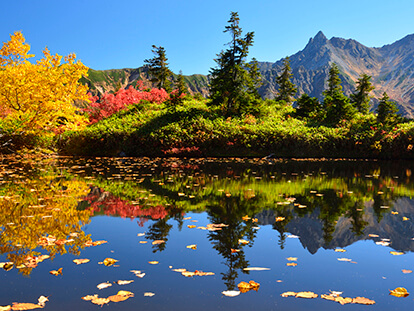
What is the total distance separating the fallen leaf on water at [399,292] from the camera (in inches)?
101

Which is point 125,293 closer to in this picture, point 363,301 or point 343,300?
point 343,300

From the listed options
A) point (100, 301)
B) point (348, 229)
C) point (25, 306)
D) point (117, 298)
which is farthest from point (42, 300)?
point (348, 229)

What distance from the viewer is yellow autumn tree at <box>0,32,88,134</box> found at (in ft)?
37.2

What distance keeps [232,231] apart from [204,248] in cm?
74

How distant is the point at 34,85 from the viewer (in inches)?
448

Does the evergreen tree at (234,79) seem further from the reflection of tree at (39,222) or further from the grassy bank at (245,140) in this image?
the reflection of tree at (39,222)

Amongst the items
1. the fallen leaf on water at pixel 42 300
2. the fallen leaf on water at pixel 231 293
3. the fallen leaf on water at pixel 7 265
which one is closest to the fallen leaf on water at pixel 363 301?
the fallen leaf on water at pixel 231 293

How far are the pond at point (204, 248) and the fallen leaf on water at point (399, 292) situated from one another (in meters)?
0.02

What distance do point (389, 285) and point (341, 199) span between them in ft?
12.6

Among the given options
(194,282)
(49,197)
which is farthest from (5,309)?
(49,197)

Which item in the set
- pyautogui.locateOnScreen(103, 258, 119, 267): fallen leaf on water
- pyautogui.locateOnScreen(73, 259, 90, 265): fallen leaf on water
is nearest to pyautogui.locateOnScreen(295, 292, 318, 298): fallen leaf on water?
pyautogui.locateOnScreen(103, 258, 119, 267): fallen leaf on water

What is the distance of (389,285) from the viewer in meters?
2.77

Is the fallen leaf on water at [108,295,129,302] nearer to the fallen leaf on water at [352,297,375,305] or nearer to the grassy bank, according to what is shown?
the fallen leaf on water at [352,297,375,305]

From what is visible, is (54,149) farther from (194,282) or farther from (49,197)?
(194,282)
